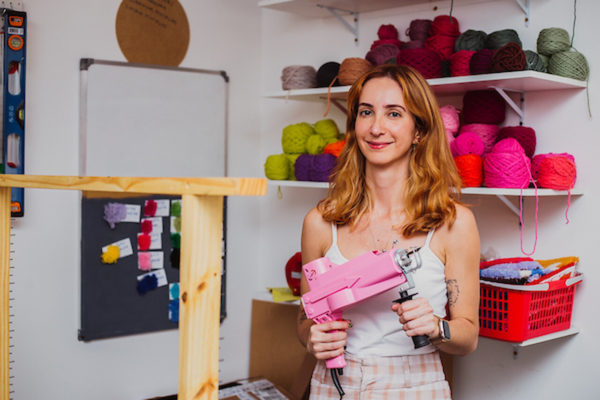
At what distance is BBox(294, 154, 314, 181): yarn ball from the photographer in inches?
95.8

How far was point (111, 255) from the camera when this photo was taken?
2.57 meters

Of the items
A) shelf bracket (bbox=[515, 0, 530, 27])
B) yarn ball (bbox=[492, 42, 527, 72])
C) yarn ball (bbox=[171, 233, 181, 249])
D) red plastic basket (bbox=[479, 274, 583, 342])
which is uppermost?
shelf bracket (bbox=[515, 0, 530, 27])

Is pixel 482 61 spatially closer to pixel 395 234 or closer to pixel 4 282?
pixel 395 234

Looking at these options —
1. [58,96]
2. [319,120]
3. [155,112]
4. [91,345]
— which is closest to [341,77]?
[319,120]

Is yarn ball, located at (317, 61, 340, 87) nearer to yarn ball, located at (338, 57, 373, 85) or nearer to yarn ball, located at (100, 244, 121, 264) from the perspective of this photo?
yarn ball, located at (338, 57, 373, 85)

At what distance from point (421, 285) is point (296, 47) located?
5.92ft

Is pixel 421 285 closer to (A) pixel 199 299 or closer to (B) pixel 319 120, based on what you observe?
(A) pixel 199 299

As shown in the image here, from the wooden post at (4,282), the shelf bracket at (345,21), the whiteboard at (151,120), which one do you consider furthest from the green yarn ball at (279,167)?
the wooden post at (4,282)

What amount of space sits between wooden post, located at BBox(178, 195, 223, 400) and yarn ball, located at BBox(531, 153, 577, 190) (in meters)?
1.40

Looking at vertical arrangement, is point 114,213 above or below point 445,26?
below

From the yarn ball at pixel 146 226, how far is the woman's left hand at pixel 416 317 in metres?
1.61

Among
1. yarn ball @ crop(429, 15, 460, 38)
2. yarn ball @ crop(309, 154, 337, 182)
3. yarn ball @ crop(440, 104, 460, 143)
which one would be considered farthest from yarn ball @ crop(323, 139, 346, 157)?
yarn ball @ crop(429, 15, 460, 38)

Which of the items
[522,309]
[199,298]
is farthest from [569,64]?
[199,298]

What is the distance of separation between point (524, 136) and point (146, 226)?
5.11 ft
